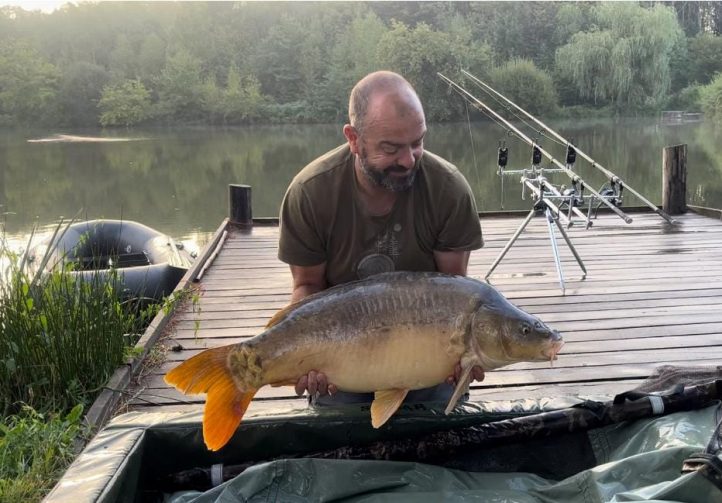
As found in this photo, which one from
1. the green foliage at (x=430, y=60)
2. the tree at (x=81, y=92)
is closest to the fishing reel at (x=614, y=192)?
the green foliage at (x=430, y=60)

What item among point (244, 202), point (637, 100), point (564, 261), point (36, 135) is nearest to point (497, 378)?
point (564, 261)

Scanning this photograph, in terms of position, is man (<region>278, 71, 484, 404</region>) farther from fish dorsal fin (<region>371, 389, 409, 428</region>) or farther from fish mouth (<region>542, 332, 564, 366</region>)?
fish mouth (<region>542, 332, 564, 366</region>)

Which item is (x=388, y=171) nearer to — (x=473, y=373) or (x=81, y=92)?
(x=473, y=373)

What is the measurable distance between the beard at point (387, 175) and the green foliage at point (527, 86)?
2463 centimetres

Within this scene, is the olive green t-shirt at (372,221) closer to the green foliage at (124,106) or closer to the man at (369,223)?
the man at (369,223)

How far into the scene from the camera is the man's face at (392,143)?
1.64m

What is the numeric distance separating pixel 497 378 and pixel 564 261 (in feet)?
6.80

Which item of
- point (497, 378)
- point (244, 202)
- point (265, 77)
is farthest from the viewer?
point (265, 77)

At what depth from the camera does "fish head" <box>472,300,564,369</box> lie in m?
1.43

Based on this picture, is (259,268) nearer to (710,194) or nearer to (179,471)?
(179,471)

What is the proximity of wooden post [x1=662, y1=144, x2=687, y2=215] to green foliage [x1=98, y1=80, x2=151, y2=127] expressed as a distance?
96.9 feet

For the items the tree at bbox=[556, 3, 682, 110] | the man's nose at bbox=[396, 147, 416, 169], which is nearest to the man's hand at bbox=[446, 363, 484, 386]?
the man's nose at bbox=[396, 147, 416, 169]

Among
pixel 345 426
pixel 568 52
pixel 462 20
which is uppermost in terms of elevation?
pixel 462 20

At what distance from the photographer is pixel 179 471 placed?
5.55 ft
